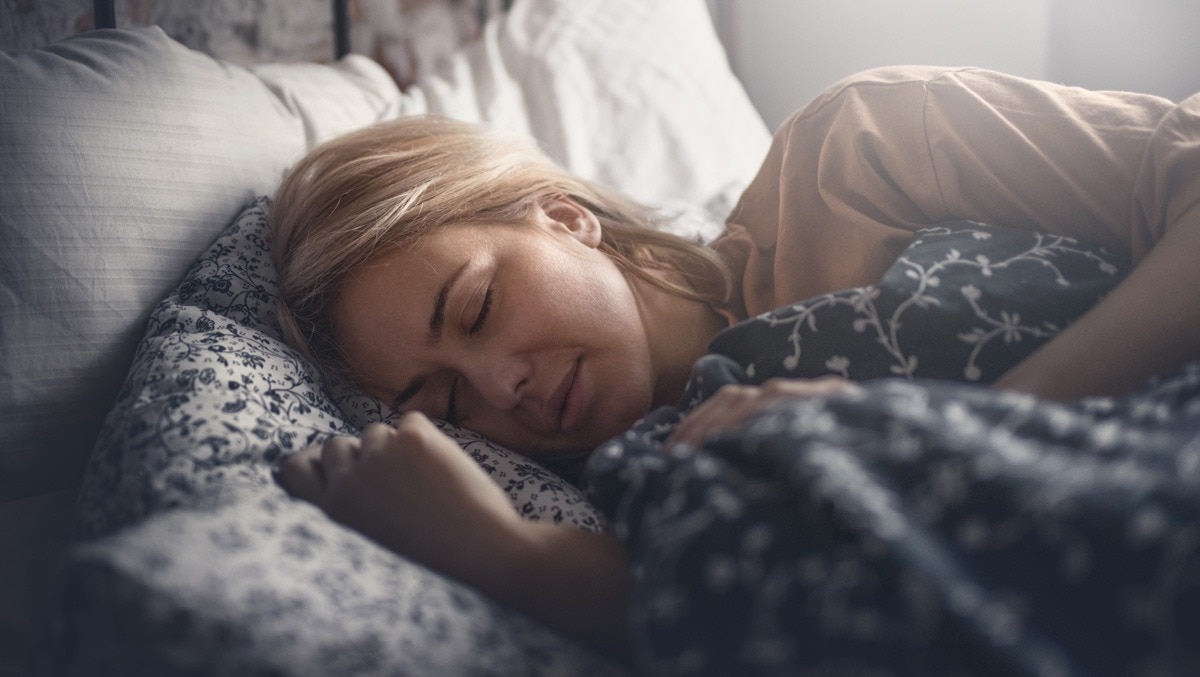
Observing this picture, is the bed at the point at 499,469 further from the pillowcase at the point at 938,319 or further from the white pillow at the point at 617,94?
the white pillow at the point at 617,94

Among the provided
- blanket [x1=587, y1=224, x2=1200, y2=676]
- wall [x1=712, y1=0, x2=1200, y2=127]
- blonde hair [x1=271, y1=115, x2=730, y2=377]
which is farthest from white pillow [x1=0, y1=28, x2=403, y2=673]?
wall [x1=712, y1=0, x2=1200, y2=127]

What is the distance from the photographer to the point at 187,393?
716mm

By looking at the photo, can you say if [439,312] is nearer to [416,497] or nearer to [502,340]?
Answer: [502,340]

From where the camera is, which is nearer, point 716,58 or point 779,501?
point 779,501

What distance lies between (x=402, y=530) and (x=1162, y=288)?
0.63 m

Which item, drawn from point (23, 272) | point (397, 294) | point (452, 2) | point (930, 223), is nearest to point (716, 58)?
point (452, 2)

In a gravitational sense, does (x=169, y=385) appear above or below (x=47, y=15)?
below

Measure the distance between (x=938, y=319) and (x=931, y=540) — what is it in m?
0.32

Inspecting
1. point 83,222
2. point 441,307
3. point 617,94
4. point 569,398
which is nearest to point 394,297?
point 441,307

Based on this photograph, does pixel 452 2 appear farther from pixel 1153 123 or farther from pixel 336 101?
pixel 1153 123

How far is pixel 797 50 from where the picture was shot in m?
2.20

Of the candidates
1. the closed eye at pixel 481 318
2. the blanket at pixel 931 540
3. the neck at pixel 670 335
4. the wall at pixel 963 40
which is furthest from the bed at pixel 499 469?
the wall at pixel 963 40

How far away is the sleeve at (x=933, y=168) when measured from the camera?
866 millimetres

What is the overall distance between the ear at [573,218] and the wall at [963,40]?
119 cm
